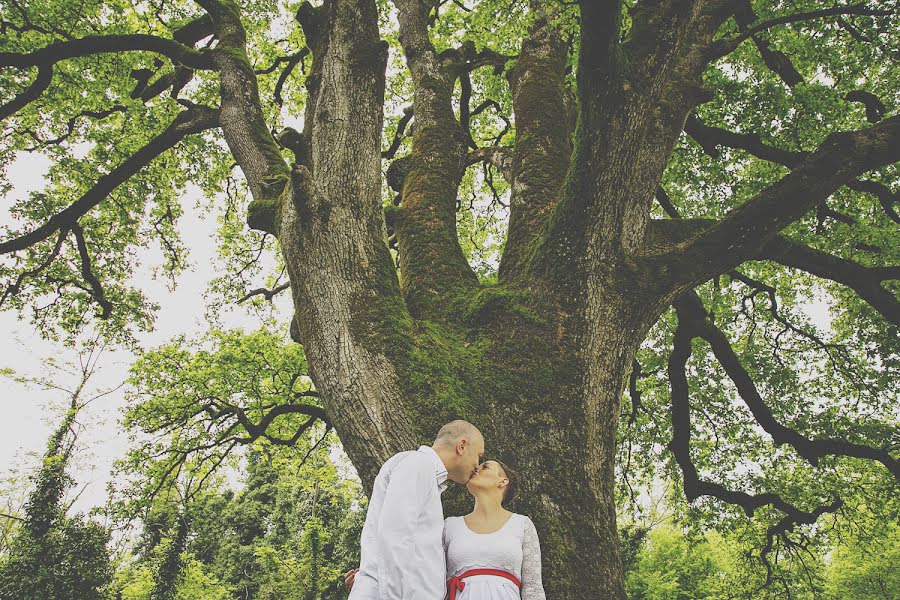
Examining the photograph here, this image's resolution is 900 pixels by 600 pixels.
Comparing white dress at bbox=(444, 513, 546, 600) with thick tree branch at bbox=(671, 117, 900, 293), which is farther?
thick tree branch at bbox=(671, 117, 900, 293)

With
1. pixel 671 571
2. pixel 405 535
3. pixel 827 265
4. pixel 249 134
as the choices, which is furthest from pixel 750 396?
pixel 671 571

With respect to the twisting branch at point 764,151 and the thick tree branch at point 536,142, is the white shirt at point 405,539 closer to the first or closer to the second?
the thick tree branch at point 536,142

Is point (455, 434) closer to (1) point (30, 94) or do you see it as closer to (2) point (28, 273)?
(1) point (30, 94)

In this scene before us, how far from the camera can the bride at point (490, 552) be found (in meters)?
2.34

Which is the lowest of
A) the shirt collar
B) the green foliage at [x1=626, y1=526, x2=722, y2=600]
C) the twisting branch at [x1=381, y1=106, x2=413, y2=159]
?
the shirt collar

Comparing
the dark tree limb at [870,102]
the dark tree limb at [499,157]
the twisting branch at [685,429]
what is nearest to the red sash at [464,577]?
the dark tree limb at [499,157]

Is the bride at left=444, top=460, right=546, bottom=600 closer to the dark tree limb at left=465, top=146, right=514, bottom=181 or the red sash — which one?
the red sash

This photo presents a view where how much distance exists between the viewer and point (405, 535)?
6.61ft

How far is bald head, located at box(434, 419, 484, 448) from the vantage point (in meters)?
2.47

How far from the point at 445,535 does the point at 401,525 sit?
62 centimetres

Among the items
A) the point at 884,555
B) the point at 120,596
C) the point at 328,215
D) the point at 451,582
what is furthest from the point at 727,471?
the point at 120,596

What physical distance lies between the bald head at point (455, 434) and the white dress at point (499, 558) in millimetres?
460

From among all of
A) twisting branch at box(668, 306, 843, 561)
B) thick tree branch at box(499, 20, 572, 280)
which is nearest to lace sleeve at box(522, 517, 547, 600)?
thick tree branch at box(499, 20, 572, 280)

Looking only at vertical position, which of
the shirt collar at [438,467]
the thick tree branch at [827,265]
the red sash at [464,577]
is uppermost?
the thick tree branch at [827,265]
